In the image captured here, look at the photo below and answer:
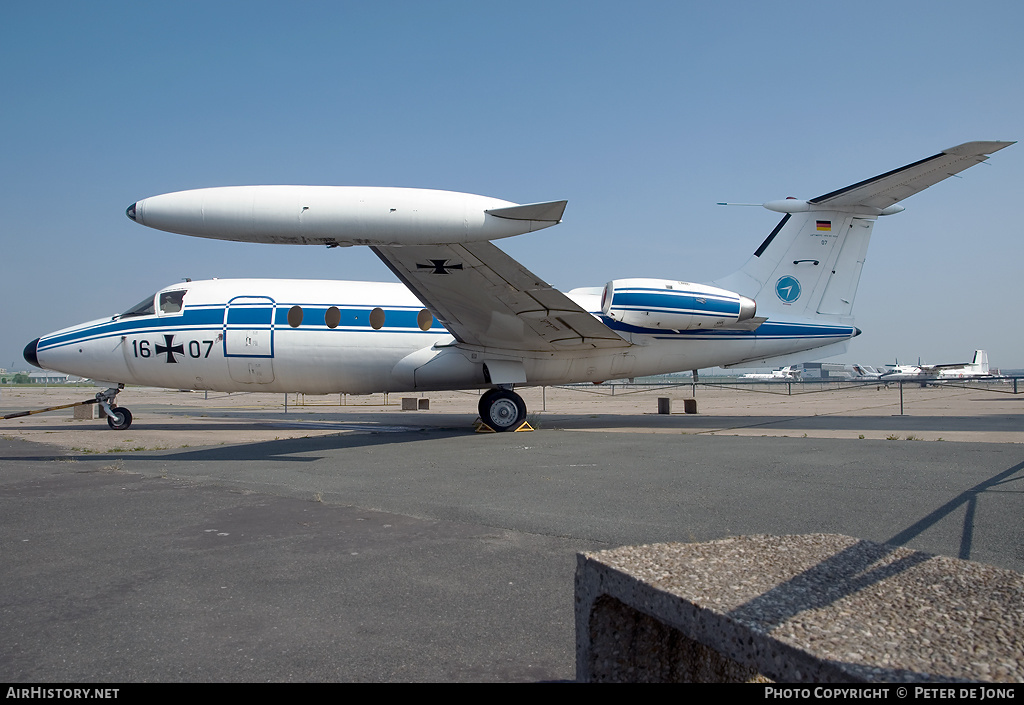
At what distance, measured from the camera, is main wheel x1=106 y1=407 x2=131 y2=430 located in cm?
1617

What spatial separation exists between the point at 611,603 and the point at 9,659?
110 inches

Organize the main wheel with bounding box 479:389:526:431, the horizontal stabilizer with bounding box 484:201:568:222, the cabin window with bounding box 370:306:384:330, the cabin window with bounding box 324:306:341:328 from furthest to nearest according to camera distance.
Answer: the cabin window with bounding box 370:306:384:330
the cabin window with bounding box 324:306:341:328
the main wheel with bounding box 479:389:526:431
the horizontal stabilizer with bounding box 484:201:568:222

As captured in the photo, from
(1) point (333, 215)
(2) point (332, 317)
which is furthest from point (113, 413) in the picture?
(1) point (333, 215)

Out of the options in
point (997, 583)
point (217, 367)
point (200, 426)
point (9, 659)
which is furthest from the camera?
point (200, 426)

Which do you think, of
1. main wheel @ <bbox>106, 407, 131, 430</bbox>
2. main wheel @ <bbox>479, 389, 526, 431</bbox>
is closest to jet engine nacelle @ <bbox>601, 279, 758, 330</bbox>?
main wheel @ <bbox>479, 389, 526, 431</bbox>

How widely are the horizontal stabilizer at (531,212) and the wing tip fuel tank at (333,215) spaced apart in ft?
0.05

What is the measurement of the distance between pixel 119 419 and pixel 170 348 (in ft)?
8.67

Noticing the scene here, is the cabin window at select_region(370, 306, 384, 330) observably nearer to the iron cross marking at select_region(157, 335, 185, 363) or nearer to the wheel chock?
the wheel chock

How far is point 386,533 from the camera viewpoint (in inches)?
210

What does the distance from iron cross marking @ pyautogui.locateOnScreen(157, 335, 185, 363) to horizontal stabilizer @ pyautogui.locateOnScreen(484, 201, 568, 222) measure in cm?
973

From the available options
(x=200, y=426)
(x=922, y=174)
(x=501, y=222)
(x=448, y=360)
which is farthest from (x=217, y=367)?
(x=922, y=174)

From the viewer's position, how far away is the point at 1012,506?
231 inches

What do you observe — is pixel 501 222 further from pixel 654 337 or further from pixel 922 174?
pixel 922 174

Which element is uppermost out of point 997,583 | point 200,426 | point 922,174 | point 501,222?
point 922,174
